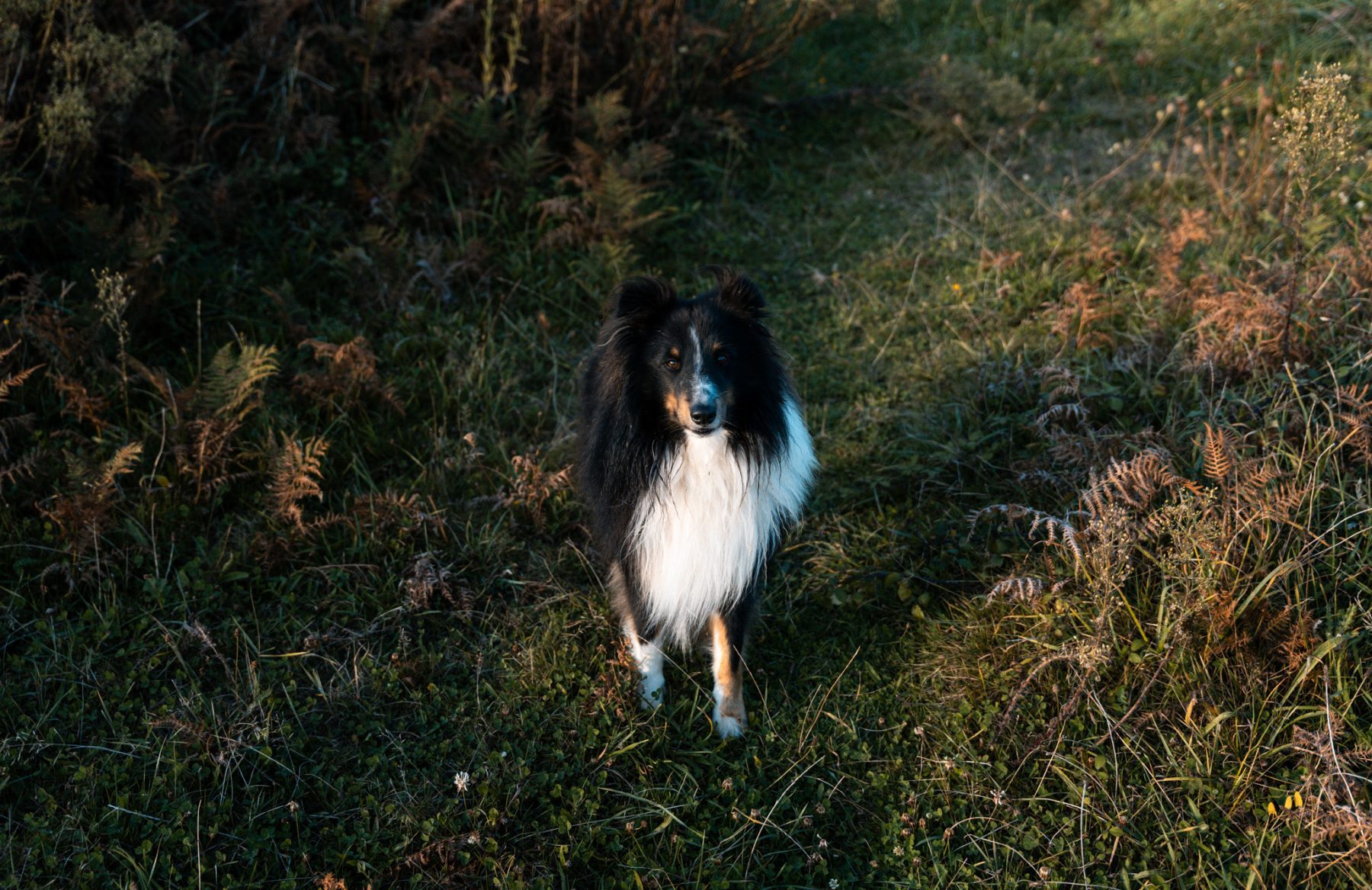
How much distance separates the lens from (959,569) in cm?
393

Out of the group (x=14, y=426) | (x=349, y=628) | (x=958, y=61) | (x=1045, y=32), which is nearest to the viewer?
(x=349, y=628)

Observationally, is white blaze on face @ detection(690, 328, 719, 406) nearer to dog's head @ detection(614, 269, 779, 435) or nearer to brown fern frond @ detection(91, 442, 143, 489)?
dog's head @ detection(614, 269, 779, 435)

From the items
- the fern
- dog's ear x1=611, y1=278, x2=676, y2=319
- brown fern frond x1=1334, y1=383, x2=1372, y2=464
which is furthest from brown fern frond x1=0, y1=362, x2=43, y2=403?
brown fern frond x1=1334, y1=383, x2=1372, y2=464

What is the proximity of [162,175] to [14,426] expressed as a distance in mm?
1486

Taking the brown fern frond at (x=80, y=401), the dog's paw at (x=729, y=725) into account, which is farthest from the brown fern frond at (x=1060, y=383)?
the brown fern frond at (x=80, y=401)

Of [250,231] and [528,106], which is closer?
[250,231]

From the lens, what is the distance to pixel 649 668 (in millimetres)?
3613

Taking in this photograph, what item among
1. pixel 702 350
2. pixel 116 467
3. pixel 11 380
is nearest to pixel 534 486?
pixel 702 350

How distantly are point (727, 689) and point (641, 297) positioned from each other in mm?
1453

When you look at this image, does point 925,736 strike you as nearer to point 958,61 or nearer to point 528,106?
point 528,106

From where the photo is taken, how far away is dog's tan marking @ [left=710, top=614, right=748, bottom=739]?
351 centimetres

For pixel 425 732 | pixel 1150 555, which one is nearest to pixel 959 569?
pixel 1150 555

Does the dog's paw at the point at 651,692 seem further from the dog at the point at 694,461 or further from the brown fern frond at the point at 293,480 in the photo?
the brown fern frond at the point at 293,480

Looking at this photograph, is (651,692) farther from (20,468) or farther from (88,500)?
(20,468)
